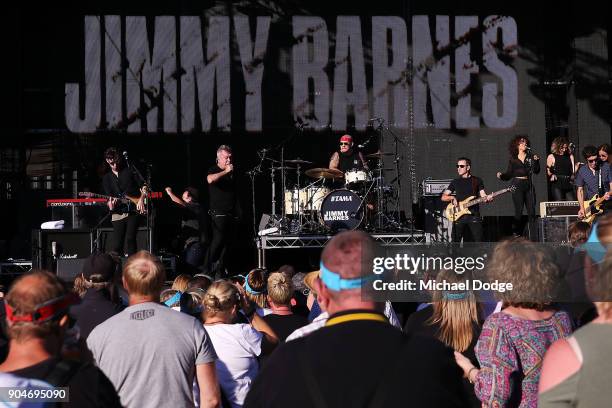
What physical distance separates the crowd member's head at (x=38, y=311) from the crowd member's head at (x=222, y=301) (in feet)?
6.10

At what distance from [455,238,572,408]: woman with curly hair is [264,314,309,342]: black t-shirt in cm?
189

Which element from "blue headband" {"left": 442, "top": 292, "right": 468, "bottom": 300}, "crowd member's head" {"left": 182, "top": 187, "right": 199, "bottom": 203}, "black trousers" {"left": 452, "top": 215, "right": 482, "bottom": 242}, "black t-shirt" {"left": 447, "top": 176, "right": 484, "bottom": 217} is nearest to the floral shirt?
"blue headband" {"left": 442, "top": 292, "right": 468, "bottom": 300}

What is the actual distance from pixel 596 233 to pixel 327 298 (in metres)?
0.87

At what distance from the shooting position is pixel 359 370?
2420mm

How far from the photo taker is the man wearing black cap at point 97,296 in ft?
14.6

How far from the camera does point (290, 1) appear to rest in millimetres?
14609

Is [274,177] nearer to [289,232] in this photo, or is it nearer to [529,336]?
[289,232]

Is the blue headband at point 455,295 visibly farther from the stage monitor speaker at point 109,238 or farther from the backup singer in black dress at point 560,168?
the backup singer in black dress at point 560,168

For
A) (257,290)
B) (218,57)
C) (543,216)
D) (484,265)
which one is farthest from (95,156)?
(484,265)

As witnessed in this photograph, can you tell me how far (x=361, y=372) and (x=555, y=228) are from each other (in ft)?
34.3

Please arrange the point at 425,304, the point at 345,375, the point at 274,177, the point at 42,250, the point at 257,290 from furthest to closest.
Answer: the point at 274,177, the point at 42,250, the point at 257,290, the point at 425,304, the point at 345,375

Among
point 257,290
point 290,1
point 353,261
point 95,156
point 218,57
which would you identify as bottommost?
point 257,290

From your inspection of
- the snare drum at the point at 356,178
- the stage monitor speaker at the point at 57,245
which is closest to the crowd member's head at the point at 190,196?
the stage monitor speaker at the point at 57,245

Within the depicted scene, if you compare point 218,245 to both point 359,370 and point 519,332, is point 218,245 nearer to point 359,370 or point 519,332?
point 519,332
